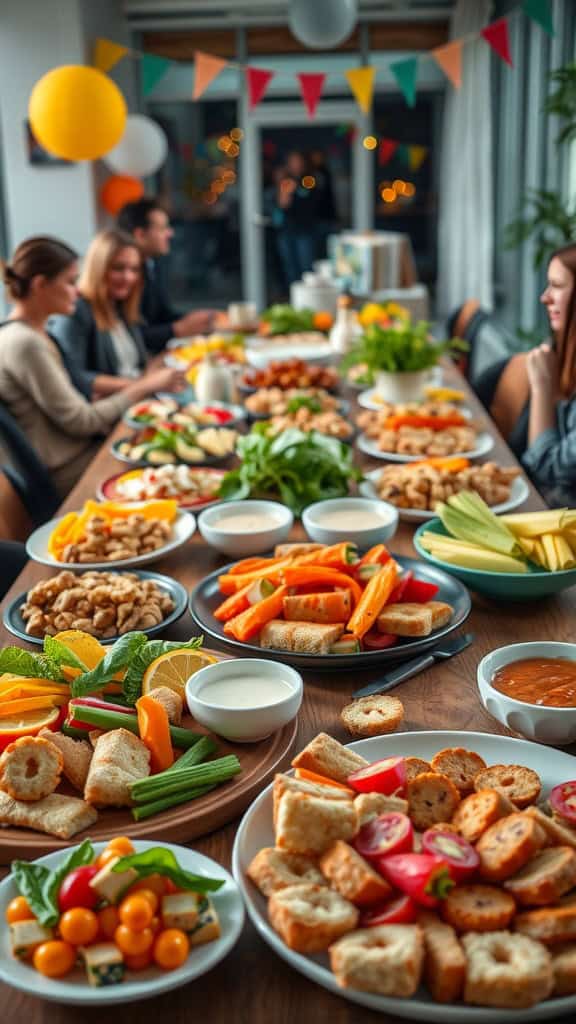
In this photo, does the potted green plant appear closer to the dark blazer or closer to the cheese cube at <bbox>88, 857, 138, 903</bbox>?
the dark blazer

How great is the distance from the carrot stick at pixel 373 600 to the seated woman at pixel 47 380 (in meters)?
1.87

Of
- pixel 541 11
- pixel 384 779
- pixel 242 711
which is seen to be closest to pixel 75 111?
pixel 541 11

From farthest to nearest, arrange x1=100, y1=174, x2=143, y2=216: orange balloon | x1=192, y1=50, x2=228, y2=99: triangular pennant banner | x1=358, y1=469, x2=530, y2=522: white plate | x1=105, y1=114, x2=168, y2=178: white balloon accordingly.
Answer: x1=100, y1=174, x2=143, y2=216: orange balloon, x1=105, y1=114, x2=168, y2=178: white balloon, x1=192, y1=50, x2=228, y2=99: triangular pennant banner, x1=358, y1=469, x2=530, y2=522: white plate

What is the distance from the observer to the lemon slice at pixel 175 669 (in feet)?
4.14

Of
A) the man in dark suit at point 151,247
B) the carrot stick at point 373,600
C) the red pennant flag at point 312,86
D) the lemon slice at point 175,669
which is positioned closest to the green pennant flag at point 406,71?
the red pennant flag at point 312,86

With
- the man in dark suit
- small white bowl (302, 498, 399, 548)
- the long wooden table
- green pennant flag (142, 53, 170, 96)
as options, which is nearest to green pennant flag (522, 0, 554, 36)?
green pennant flag (142, 53, 170, 96)

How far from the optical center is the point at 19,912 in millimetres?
874

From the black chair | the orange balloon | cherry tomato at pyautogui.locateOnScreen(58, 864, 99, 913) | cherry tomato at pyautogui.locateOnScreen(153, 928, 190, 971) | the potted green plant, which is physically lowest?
the black chair

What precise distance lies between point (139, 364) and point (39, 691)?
3666 mm

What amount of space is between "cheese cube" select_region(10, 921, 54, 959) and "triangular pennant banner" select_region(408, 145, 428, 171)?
30.4ft

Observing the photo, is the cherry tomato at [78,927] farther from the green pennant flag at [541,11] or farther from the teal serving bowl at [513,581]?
the green pennant flag at [541,11]

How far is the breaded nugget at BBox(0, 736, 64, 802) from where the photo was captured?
41.4 inches

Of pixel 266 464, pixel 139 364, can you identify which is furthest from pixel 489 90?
pixel 266 464

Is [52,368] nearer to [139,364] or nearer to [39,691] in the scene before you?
[139,364]
